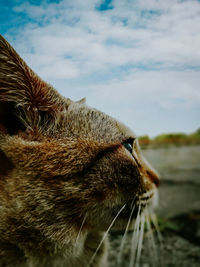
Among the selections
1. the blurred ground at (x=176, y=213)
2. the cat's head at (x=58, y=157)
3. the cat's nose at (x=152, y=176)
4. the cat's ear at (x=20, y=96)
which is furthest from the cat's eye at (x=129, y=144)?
the blurred ground at (x=176, y=213)

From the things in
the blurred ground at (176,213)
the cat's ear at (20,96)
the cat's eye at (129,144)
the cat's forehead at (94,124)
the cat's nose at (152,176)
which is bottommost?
the blurred ground at (176,213)

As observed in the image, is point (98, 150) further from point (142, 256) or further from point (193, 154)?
point (193, 154)

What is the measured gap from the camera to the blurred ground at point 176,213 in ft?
7.29

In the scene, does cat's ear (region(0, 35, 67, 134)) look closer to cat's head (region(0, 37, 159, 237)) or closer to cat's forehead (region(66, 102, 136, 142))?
cat's head (region(0, 37, 159, 237))

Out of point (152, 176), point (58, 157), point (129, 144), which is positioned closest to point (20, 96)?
point (58, 157)

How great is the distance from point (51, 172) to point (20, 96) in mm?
390

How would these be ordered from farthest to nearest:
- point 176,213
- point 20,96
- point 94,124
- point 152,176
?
point 176,213 < point 152,176 < point 94,124 < point 20,96

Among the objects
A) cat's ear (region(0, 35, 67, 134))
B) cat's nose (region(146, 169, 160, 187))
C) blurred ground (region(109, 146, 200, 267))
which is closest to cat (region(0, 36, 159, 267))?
cat's ear (region(0, 35, 67, 134))

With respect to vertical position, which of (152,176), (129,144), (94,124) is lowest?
(152,176)

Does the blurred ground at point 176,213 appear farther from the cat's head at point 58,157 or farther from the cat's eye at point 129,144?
the cat's eye at point 129,144

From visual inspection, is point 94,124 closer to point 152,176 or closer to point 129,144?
point 129,144

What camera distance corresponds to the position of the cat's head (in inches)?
43.4

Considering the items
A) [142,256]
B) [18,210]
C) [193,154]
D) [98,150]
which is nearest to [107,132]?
[98,150]

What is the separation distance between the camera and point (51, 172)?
1126mm
